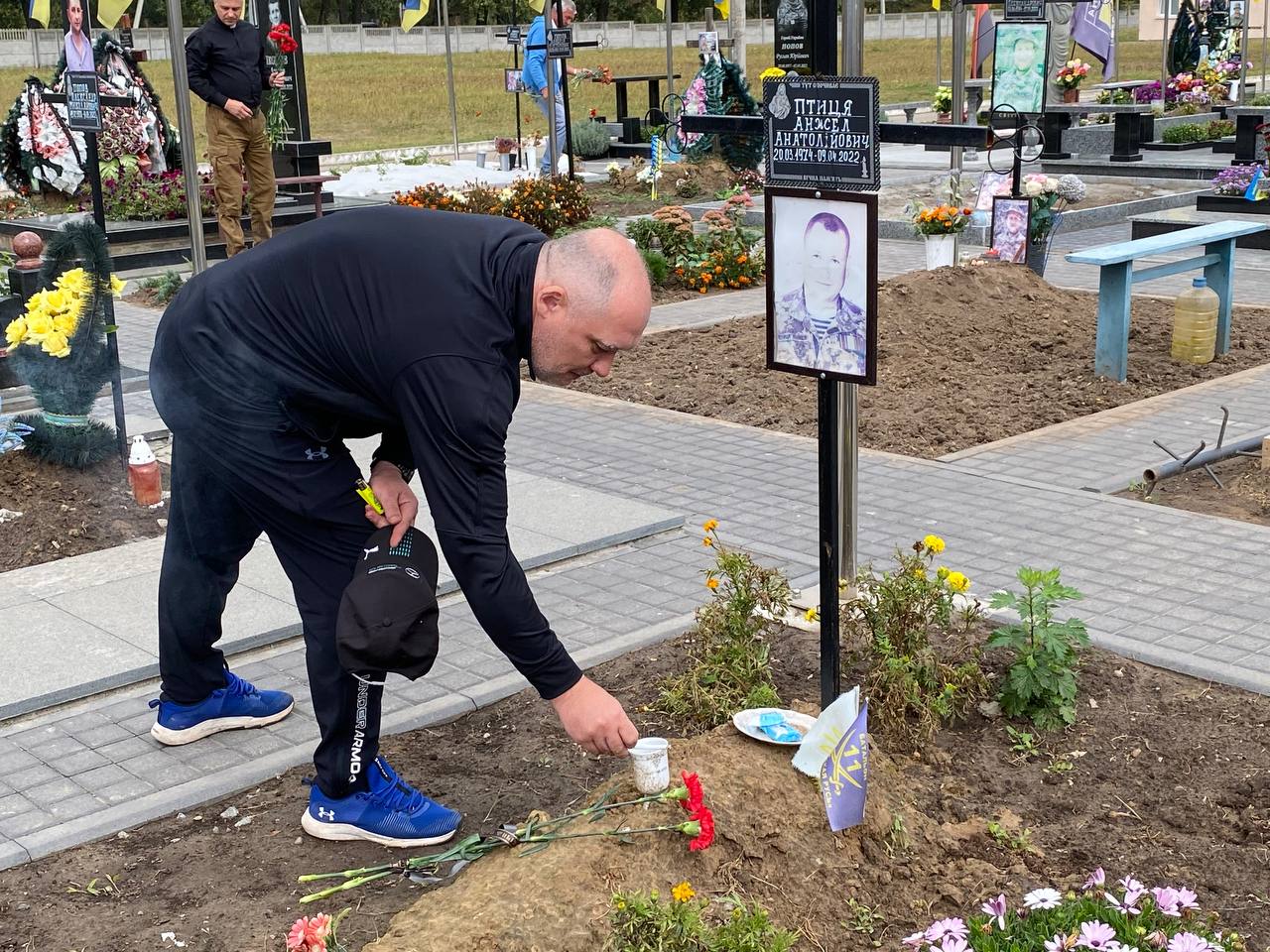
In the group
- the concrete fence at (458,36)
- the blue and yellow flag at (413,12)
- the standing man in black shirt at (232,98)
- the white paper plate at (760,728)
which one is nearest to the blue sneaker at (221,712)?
the white paper plate at (760,728)

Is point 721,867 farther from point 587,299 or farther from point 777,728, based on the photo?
point 587,299

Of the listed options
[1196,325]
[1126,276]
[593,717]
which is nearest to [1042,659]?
[593,717]

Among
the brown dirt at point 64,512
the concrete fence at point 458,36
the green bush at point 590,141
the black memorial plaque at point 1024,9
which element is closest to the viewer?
the brown dirt at point 64,512

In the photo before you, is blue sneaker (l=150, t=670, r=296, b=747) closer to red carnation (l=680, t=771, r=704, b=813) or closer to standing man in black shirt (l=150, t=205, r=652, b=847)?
standing man in black shirt (l=150, t=205, r=652, b=847)

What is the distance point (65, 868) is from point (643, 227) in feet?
29.8

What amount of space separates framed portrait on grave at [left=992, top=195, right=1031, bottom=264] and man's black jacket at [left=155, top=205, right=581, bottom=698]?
25.8 ft

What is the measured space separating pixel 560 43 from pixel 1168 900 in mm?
14043

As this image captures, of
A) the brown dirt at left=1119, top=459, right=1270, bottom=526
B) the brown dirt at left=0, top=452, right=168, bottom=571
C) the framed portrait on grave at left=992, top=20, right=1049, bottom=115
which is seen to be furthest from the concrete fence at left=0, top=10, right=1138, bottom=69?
the brown dirt at left=1119, top=459, right=1270, bottom=526

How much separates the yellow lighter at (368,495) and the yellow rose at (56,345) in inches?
139

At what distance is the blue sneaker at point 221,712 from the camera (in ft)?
13.7

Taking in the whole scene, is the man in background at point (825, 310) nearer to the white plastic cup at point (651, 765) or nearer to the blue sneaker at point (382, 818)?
the white plastic cup at point (651, 765)

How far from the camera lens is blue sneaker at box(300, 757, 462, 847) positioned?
3564mm

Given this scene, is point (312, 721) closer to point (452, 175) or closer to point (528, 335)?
point (528, 335)

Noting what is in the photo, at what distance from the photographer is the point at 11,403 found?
792 centimetres
